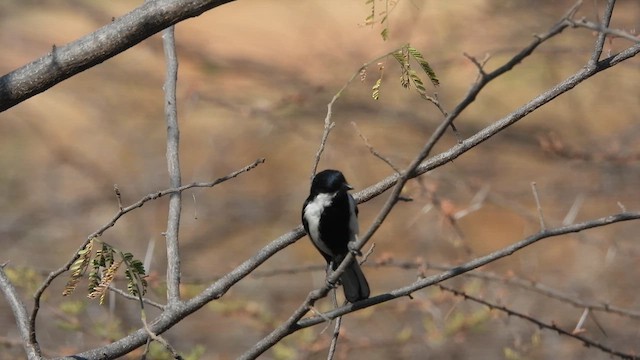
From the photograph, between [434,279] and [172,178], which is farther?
[172,178]

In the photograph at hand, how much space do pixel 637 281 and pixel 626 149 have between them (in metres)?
0.98

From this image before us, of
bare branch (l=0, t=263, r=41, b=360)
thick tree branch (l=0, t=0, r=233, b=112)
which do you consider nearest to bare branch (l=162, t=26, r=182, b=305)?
bare branch (l=0, t=263, r=41, b=360)

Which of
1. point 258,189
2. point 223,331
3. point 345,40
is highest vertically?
point 345,40

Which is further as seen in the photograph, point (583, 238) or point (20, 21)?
point (20, 21)

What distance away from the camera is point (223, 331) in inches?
267

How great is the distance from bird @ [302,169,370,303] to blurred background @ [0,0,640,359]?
2377mm

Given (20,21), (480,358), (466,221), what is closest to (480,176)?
(466,221)

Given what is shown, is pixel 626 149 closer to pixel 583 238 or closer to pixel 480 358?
pixel 583 238

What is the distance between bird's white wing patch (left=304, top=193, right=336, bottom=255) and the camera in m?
2.76

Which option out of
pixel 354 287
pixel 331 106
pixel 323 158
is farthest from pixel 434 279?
pixel 323 158

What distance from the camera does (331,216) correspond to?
278 cm

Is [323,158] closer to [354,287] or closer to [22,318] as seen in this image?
[354,287]

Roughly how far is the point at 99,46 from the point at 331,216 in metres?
0.90

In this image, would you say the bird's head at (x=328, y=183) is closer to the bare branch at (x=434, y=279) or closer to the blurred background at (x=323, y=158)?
the bare branch at (x=434, y=279)
